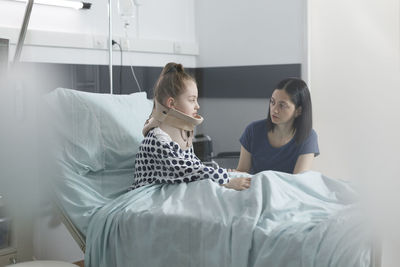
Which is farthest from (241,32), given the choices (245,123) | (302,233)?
(302,233)

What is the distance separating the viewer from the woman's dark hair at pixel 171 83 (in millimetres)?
1770

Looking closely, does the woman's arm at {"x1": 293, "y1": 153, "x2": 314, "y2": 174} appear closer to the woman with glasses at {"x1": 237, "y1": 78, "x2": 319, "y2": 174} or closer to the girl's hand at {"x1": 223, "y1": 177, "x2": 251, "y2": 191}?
the woman with glasses at {"x1": 237, "y1": 78, "x2": 319, "y2": 174}

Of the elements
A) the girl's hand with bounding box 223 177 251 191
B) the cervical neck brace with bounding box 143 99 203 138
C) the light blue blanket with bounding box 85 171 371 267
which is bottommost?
the light blue blanket with bounding box 85 171 371 267

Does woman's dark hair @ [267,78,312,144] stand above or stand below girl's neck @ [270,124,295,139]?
above

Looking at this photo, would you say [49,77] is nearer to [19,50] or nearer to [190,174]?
[19,50]

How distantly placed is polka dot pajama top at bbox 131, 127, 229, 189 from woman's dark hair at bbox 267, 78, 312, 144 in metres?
0.57

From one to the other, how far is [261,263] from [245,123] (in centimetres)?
208

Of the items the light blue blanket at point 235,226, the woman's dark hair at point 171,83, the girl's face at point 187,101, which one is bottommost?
the light blue blanket at point 235,226

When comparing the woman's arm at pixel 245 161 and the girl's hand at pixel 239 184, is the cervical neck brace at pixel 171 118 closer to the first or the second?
the girl's hand at pixel 239 184

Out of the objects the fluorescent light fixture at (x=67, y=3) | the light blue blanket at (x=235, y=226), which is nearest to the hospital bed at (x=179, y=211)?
the light blue blanket at (x=235, y=226)

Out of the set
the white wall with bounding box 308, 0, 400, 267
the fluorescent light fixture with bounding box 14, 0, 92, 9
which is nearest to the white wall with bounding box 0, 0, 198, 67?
the fluorescent light fixture with bounding box 14, 0, 92, 9

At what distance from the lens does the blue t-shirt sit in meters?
2.07

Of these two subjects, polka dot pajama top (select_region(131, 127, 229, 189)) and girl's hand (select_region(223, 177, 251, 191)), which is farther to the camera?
polka dot pajama top (select_region(131, 127, 229, 189))

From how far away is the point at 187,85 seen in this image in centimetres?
179
